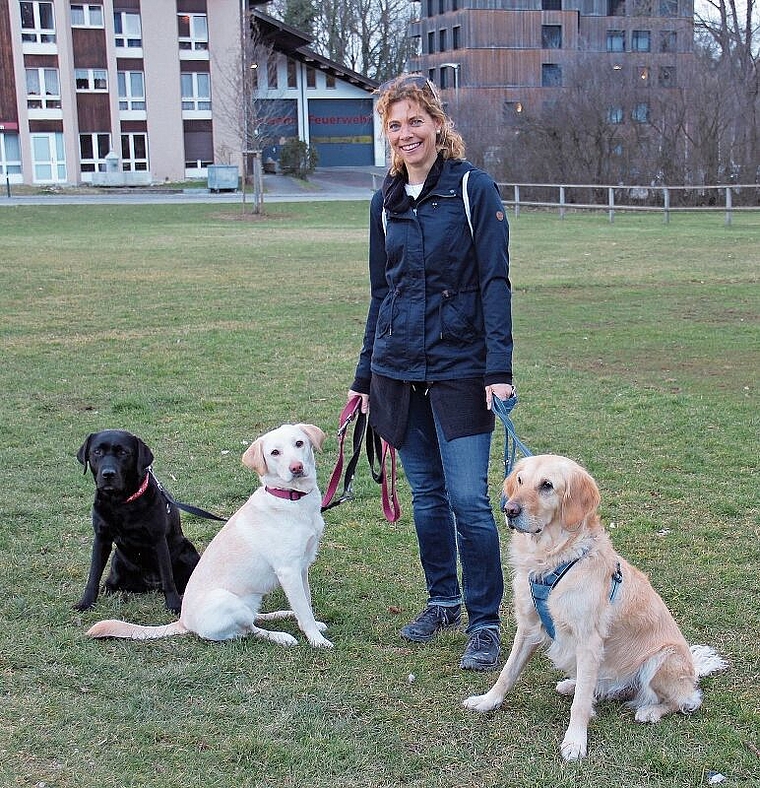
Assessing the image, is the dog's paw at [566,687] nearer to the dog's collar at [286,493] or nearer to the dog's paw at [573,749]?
the dog's paw at [573,749]

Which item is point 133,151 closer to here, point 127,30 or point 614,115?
point 127,30

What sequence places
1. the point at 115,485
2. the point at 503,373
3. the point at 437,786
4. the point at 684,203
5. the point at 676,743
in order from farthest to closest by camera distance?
the point at 684,203 < the point at 115,485 < the point at 503,373 < the point at 676,743 < the point at 437,786

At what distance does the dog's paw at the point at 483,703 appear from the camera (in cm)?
366

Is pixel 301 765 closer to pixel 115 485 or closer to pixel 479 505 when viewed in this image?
pixel 479 505

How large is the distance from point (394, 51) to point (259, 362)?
62672 mm

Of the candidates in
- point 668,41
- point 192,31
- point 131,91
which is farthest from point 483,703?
point 192,31

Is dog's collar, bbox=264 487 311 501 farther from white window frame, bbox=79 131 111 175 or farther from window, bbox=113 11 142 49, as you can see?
window, bbox=113 11 142 49

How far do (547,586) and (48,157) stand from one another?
2041 inches

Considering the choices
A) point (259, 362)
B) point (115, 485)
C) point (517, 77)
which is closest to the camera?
point (115, 485)

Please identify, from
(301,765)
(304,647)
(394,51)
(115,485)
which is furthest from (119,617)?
(394,51)

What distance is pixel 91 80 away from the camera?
50.6 metres

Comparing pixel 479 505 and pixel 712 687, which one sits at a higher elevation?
pixel 479 505

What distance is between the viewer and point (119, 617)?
4590mm

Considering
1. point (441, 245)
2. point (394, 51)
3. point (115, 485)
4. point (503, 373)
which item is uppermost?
point (394, 51)
